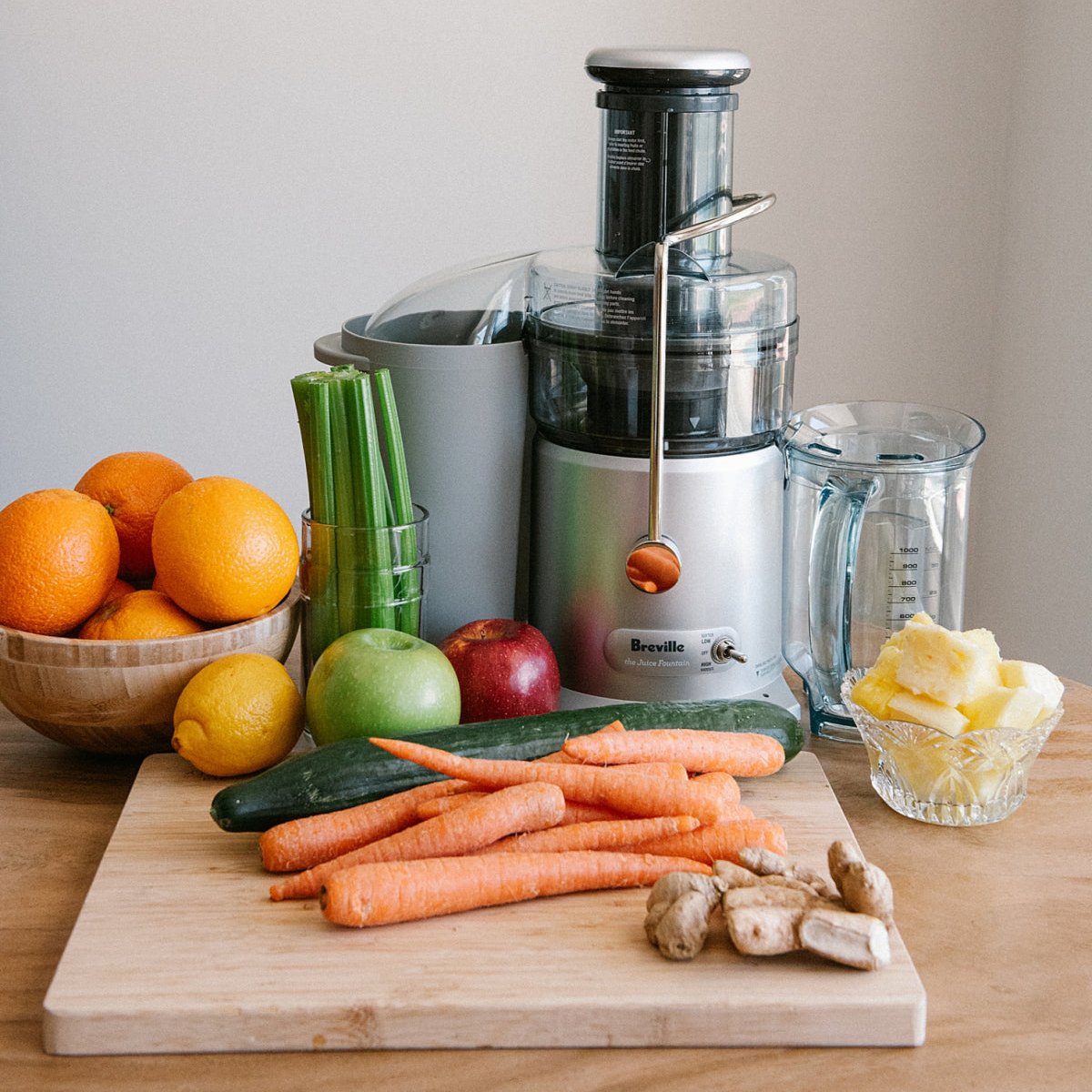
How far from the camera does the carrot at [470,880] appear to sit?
836 millimetres

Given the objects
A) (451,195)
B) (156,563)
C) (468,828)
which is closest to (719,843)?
(468,828)

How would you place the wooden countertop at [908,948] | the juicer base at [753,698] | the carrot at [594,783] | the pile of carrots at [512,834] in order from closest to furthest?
the wooden countertop at [908,948] < the pile of carrots at [512,834] < the carrot at [594,783] < the juicer base at [753,698]

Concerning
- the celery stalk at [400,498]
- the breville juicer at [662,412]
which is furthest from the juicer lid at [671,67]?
the celery stalk at [400,498]

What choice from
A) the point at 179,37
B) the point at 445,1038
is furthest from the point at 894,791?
the point at 179,37

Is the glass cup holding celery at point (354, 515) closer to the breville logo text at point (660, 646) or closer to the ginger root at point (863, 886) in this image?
the breville logo text at point (660, 646)

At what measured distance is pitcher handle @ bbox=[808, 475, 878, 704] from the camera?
114 centimetres

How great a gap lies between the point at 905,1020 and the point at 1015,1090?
0.07 meters

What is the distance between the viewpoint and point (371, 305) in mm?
2258

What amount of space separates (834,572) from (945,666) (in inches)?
7.8

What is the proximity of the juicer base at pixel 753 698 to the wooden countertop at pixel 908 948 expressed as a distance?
0.09m

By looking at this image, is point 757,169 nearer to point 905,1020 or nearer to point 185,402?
point 185,402

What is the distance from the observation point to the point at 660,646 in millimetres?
1161

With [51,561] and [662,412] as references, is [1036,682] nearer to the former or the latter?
[662,412]

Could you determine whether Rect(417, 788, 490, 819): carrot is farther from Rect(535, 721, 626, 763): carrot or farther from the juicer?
the juicer
